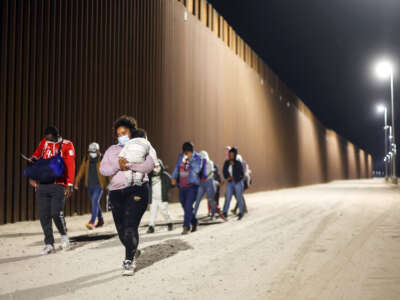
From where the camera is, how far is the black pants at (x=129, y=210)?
5.34 meters

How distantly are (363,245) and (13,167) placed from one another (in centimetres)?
A: 798

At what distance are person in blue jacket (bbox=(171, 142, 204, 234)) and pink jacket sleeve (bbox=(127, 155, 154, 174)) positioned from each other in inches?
140

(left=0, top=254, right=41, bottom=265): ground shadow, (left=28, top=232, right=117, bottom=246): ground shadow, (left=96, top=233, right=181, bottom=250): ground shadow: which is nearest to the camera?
(left=0, top=254, right=41, bottom=265): ground shadow

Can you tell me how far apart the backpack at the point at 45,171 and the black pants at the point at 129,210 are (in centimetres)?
156

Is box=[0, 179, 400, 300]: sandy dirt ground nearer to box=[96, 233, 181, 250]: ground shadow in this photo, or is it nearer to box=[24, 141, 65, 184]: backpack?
box=[96, 233, 181, 250]: ground shadow

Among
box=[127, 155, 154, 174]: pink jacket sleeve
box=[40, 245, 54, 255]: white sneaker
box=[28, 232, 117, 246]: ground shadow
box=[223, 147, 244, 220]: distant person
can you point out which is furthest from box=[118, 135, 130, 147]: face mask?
box=[223, 147, 244, 220]: distant person

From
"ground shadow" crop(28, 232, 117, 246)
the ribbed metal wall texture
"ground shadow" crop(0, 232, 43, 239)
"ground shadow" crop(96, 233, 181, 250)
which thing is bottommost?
"ground shadow" crop(96, 233, 181, 250)

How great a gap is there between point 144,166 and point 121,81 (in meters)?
11.0

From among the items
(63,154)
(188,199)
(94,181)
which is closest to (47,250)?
(63,154)

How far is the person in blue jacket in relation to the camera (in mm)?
9039

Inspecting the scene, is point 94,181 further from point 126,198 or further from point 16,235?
point 126,198

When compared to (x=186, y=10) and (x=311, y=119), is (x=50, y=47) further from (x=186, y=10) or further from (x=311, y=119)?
(x=311, y=119)

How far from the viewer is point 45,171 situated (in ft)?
21.6

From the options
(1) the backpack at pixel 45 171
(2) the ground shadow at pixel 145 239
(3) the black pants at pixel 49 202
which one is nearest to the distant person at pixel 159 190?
(2) the ground shadow at pixel 145 239
